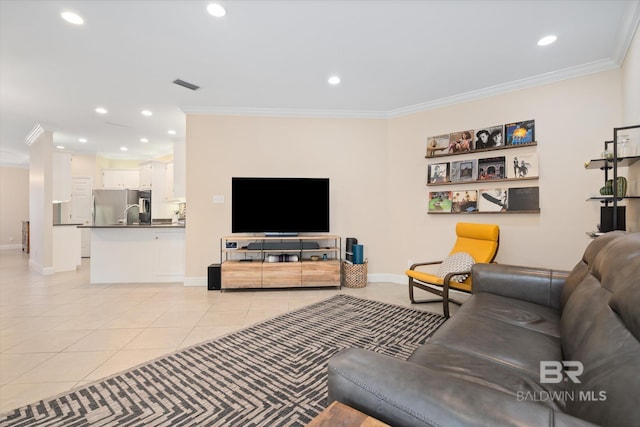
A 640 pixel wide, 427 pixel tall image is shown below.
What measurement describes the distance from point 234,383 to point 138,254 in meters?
3.47

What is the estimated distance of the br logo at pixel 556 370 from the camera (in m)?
0.99

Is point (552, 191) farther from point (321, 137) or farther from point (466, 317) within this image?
point (321, 137)

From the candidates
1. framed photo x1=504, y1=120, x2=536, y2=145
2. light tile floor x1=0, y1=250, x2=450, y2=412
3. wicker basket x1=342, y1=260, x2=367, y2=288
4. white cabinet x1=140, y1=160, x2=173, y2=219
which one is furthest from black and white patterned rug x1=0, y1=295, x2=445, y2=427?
white cabinet x1=140, y1=160, x2=173, y2=219

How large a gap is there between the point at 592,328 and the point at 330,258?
334 centimetres

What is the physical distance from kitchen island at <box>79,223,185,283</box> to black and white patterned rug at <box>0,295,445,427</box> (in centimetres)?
245

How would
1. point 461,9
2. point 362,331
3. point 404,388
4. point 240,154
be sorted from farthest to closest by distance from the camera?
point 240,154 < point 362,331 < point 461,9 < point 404,388

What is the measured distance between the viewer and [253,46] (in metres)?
2.56

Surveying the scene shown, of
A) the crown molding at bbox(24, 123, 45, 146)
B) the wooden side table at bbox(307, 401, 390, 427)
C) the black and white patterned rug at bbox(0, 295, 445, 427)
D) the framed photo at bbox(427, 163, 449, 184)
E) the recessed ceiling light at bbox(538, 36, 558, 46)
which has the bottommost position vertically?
the black and white patterned rug at bbox(0, 295, 445, 427)

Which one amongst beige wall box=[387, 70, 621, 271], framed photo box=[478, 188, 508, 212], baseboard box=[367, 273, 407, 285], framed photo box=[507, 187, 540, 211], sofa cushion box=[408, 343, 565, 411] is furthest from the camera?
baseboard box=[367, 273, 407, 285]

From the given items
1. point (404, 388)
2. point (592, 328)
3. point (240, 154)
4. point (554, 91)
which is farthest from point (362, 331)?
point (554, 91)

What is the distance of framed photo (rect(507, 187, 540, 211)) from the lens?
10.3ft

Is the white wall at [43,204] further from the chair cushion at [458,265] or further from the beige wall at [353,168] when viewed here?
the chair cushion at [458,265]

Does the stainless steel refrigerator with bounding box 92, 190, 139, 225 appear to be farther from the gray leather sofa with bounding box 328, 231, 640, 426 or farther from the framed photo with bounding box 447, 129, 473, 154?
the gray leather sofa with bounding box 328, 231, 640, 426

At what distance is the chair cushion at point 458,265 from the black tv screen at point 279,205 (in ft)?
5.44
